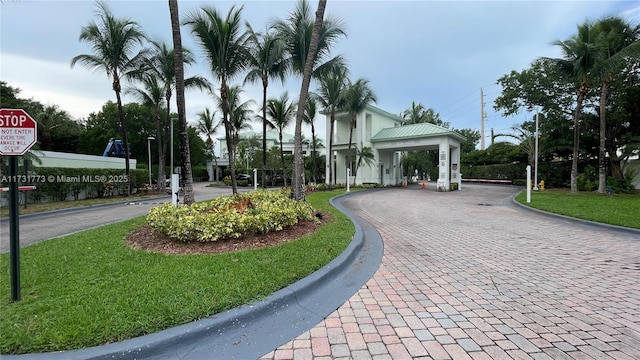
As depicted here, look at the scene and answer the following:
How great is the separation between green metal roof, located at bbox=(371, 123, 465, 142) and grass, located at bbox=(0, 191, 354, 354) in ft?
65.0

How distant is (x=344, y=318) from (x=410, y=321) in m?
0.68

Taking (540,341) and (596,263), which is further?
(596,263)

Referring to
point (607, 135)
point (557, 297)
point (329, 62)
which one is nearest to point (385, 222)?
point (557, 297)

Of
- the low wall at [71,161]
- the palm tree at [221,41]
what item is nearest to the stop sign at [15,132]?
the palm tree at [221,41]

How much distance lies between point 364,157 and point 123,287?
74.0 ft

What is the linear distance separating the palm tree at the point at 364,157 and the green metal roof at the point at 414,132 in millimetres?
1625

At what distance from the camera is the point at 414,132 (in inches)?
950

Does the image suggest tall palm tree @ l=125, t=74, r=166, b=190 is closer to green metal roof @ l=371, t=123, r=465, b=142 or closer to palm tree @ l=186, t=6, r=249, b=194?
palm tree @ l=186, t=6, r=249, b=194

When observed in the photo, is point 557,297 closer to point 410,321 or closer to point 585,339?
point 585,339

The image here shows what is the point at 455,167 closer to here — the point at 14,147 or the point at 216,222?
the point at 216,222

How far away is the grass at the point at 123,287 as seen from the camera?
2.47 metres

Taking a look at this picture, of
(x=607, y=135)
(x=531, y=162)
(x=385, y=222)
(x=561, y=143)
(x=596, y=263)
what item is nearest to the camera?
(x=596, y=263)

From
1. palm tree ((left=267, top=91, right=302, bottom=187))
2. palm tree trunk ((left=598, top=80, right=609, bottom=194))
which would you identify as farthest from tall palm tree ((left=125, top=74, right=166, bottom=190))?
palm tree trunk ((left=598, top=80, right=609, bottom=194))

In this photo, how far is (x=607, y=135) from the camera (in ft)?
65.9
